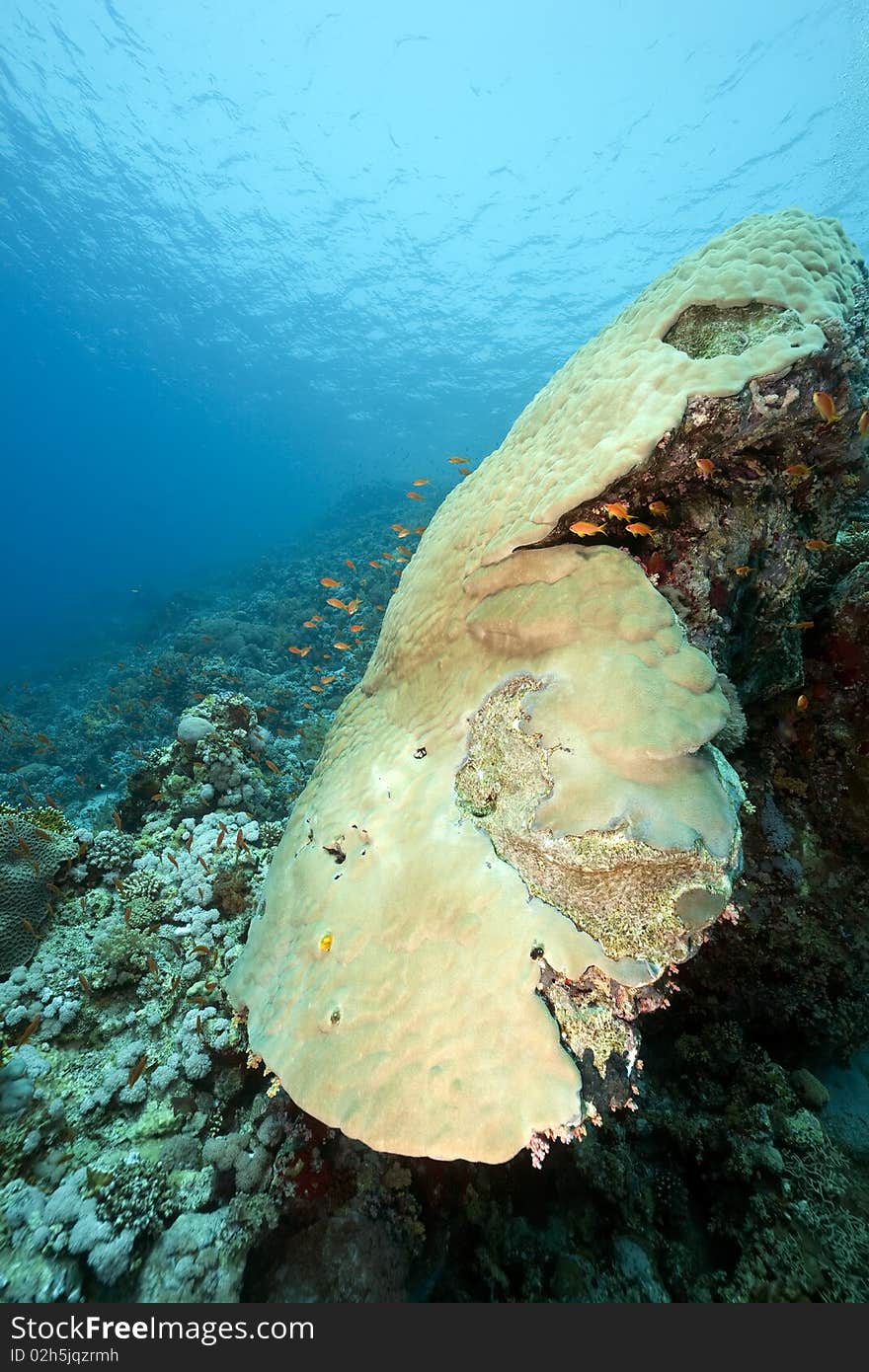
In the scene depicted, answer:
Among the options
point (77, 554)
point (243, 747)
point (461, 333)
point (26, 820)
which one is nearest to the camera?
point (26, 820)

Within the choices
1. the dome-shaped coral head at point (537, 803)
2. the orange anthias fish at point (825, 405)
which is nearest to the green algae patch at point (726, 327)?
the dome-shaped coral head at point (537, 803)

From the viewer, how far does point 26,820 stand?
4.38 meters

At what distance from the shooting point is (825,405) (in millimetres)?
2303

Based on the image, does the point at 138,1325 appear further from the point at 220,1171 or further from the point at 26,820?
the point at 26,820

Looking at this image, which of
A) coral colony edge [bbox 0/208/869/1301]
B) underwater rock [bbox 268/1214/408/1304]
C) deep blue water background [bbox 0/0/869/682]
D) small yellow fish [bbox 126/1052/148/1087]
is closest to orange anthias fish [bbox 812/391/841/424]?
coral colony edge [bbox 0/208/869/1301]

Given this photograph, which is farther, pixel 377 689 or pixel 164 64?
pixel 164 64

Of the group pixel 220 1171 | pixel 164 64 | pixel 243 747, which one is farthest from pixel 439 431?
pixel 220 1171

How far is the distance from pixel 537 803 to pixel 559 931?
1.41 ft

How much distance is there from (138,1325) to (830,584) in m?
5.32

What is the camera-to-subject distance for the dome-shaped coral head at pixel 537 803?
1.76 meters

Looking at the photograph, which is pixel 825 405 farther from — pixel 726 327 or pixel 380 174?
pixel 380 174

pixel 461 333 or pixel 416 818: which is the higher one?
pixel 461 333

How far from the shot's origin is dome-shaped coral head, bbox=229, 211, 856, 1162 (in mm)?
1757

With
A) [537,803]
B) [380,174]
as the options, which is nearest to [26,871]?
[537,803]
